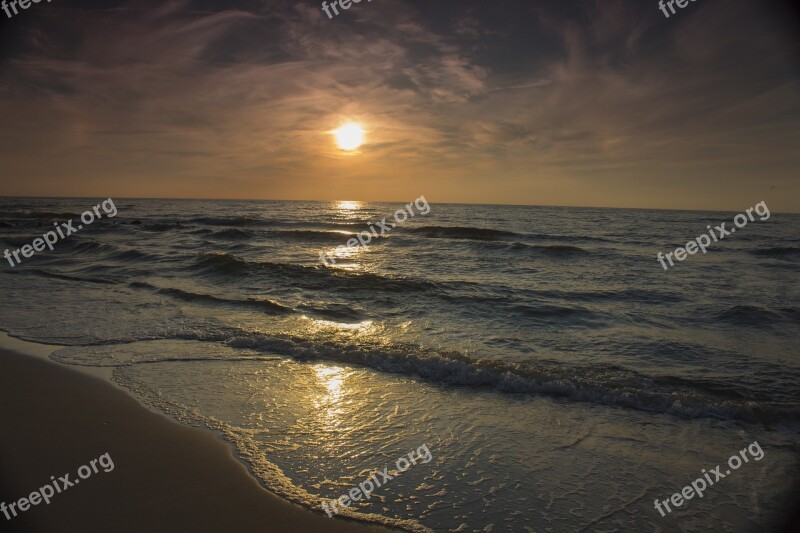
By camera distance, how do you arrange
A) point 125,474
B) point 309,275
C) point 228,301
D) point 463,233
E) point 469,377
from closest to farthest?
1. point 125,474
2. point 469,377
3. point 228,301
4. point 309,275
5. point 463,233

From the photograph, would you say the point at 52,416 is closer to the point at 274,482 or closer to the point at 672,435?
the point at 274,482

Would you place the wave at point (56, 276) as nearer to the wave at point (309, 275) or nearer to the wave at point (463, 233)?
the wave at point (309, 275)

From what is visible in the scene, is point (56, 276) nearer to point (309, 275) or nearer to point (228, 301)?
point (228, 301)

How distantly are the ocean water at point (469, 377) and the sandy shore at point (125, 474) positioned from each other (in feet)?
0.93

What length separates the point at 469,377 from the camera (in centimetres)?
735

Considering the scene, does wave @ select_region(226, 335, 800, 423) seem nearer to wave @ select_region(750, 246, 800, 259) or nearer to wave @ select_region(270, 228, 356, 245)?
wave @ select_region(270, 228, 356, 245)

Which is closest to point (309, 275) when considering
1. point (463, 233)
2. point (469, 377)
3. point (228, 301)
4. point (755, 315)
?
point (228, 301)

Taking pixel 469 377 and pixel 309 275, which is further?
pixel 309 275

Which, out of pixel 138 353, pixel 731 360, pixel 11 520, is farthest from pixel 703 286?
pixel 11 520

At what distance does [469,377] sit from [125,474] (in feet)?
15.9

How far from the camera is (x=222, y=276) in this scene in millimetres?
16953

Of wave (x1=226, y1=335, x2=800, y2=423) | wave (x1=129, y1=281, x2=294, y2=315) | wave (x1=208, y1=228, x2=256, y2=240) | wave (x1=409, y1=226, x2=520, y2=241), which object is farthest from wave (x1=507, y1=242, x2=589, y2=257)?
wave (x1=208, y1=228, x2=256, y2=240)

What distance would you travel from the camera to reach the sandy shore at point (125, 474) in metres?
3.72

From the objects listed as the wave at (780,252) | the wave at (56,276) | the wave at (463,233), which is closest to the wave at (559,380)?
the wave at (56,276)
